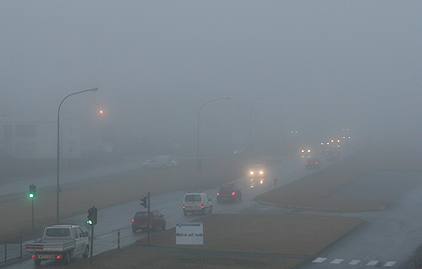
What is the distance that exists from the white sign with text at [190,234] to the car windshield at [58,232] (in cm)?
525

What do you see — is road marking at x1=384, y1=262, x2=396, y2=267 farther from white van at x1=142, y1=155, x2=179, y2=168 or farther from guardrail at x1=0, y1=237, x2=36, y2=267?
white van at x1=142, y1=155, x2=179, y2=168

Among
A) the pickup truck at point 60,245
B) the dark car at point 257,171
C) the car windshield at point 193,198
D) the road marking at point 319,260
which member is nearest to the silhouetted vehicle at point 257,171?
the dark car at point 257,171

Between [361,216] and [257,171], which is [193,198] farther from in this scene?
[257,171]

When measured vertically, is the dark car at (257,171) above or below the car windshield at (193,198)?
above

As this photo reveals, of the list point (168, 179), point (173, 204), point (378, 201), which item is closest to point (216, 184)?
point (168, 179)

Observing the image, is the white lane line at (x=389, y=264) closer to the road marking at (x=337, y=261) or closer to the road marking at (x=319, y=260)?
the road marking at (x=337, y=261)

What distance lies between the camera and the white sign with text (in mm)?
20062

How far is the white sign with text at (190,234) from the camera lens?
65.8 ft

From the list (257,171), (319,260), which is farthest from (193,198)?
(257,171)

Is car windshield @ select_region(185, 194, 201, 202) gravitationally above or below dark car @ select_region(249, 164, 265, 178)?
below

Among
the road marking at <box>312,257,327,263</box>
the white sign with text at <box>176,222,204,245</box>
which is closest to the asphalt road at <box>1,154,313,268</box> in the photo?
the white sign with text at <box>176,222,204,245</box>

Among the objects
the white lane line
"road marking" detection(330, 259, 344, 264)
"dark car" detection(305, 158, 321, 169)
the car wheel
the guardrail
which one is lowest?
the white lane line

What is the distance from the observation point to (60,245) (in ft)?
66.9

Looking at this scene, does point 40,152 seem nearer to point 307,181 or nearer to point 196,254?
point 307,181
